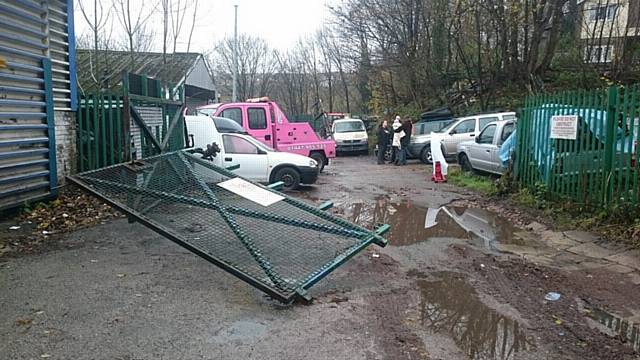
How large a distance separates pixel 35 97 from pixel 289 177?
19.2ft

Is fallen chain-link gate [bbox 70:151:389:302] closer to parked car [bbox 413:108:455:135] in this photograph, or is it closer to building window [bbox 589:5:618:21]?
parked car [bbox 413:108:455:135]

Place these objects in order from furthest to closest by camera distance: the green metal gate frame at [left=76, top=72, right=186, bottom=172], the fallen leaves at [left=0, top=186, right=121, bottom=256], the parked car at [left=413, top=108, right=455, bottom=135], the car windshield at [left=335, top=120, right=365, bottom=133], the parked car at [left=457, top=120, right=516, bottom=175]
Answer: the car windshield at [left=335, top=120, right=365, bottom=133] → the parked car at [left=413, top=108, right=455, bottom=135] → the parked car at [left=457, top=120, right=516, bottom=175] → the green metal gate frame at [left=76, top=72, right=186, bottom=172] → the fallen leaves at [left=0, top=186, right=121, bottom=256]

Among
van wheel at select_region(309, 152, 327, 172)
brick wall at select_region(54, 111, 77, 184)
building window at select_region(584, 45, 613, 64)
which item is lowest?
van wheel at select_region(309, 152, 327, 172)

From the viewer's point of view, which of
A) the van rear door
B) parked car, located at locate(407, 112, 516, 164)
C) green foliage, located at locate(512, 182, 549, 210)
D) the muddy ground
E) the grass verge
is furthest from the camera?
parked car, located at locate(407, 112, 516, 164)

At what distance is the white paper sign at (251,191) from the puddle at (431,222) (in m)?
2.18

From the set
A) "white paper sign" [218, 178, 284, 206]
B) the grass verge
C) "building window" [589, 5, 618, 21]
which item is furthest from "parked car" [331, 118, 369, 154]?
"white paper sign" [218, 178, 284, 206]

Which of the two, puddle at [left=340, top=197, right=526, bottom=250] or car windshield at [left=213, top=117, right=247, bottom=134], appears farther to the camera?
car windshield at [left=213, top=117, right=247, bottom=134]

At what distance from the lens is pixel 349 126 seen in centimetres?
2578

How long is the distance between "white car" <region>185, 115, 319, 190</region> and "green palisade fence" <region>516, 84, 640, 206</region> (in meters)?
5.23

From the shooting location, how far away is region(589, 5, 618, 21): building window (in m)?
20.6

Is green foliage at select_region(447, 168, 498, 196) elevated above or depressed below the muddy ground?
above

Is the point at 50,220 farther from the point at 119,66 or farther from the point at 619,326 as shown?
the point at 119,66

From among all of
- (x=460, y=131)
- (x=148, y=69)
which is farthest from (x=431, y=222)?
(x=148, y=69)

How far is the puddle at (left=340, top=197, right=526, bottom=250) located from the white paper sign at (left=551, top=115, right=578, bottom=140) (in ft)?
5.80
